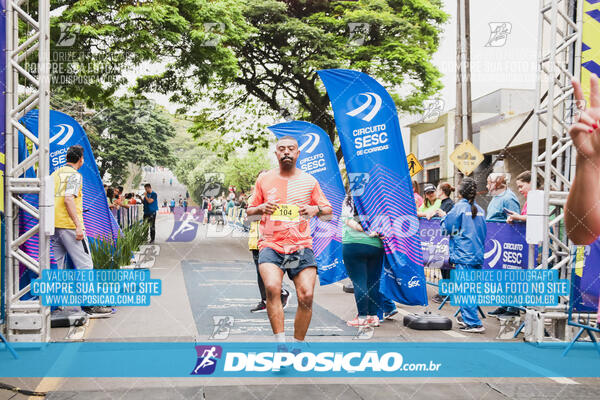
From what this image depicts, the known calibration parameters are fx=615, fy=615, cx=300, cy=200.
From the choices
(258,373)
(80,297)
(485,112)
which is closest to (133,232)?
(80,297)

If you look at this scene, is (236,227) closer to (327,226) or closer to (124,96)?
(124,96)

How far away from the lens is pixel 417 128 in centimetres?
3338

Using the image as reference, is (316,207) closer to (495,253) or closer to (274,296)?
(274,296)

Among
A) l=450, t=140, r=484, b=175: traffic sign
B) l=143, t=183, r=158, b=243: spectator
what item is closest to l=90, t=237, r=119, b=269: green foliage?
l=143, t=183, r=158, b=243: spectator

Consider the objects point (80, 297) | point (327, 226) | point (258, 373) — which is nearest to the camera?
point (258, 373)

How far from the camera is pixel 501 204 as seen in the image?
7.75 m

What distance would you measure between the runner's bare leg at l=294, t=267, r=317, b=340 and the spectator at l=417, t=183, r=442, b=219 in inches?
178

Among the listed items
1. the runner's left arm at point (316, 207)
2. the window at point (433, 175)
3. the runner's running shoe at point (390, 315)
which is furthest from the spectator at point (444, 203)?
the window at point (433, 175)

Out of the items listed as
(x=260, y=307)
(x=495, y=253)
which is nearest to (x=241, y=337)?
(x=260, y=307)

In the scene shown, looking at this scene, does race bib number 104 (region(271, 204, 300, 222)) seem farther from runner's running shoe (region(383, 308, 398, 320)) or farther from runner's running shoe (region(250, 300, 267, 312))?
runner's running shoe (region(250, 300, 267, 312))

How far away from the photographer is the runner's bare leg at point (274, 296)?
484cm

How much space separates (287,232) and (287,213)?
158 mm

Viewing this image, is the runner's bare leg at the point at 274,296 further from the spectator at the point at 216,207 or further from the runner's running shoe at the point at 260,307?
the spectator at the point at 216,207

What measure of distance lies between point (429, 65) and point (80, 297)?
16619 millimetres
